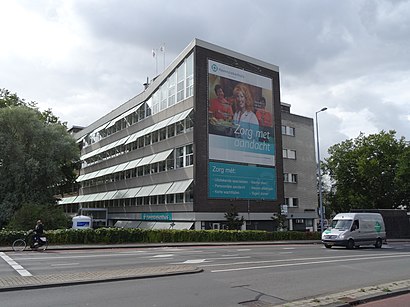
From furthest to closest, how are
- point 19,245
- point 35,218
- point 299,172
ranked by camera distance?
1. point 299,172
2. point 35,218
3. point 19,245

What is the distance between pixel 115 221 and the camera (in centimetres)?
5722

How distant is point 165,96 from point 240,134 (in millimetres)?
10366

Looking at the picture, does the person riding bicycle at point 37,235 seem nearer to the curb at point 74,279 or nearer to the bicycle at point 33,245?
the bicycle at point 33,245

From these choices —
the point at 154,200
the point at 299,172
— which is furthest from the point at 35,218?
the point at 299,172

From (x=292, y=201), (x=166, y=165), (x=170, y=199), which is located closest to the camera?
(x=170, y=199)

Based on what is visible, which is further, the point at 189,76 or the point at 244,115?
the point at 244,115

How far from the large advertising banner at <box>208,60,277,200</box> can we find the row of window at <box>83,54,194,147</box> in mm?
2336

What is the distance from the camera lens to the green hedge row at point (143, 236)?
1014 inches

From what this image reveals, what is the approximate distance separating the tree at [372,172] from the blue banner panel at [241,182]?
20031 millimetres

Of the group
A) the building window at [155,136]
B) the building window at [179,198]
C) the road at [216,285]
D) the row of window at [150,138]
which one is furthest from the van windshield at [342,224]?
the building window at [155,136]

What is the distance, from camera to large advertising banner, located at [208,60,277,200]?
40.3 meters

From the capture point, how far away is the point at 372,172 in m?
57.2

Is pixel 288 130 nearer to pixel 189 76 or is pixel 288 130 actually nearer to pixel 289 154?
pixel 289 154

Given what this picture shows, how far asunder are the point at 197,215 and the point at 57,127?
765 inches
